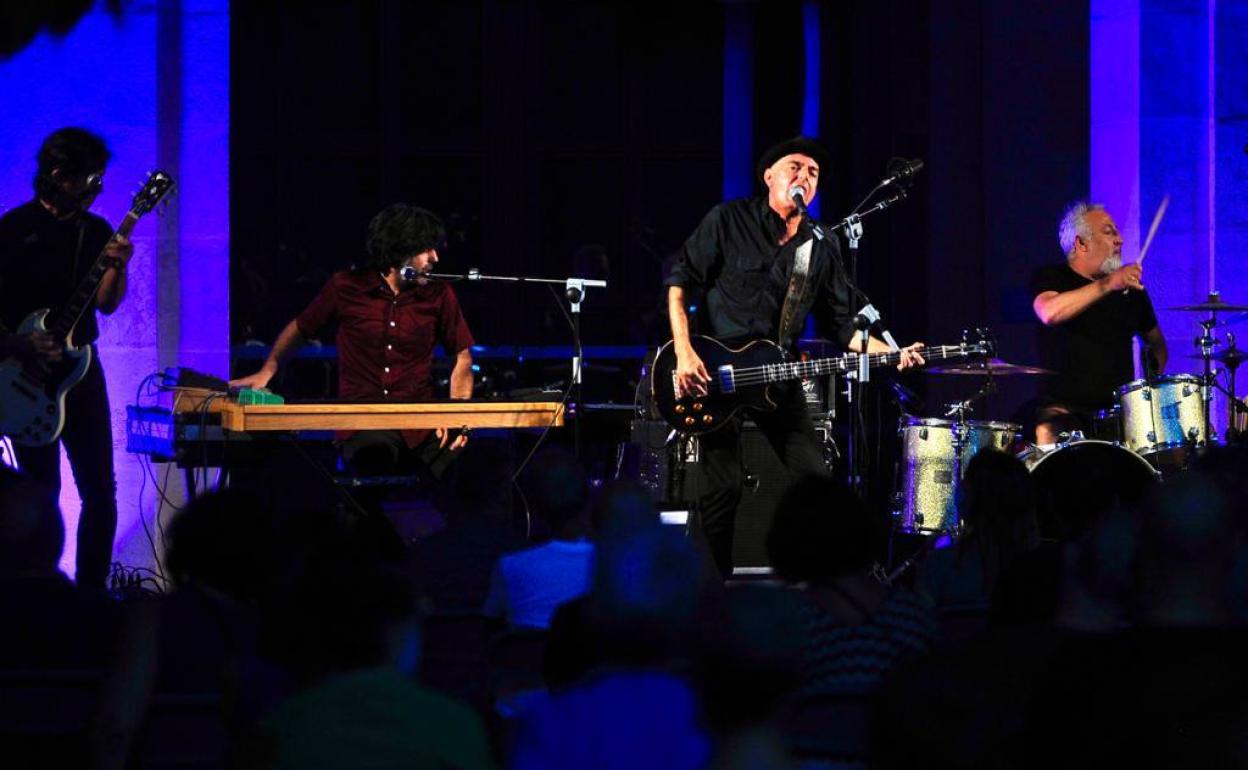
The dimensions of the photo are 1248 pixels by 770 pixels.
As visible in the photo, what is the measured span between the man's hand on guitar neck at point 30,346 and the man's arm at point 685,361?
2.62 m

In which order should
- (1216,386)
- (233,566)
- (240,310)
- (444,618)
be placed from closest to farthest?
(233,566)
(444,618)
(1216,386)
(240,310)

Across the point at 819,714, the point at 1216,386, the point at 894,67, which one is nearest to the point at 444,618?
the point at 819,714

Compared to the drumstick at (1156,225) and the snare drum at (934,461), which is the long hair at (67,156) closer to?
the snare drum at (934,461)

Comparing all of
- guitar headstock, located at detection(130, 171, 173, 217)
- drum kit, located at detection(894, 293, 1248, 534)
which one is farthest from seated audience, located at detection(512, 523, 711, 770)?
drum kit, located at detection(894, 293, 1248, 534)

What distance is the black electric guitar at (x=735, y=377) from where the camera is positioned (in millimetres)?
7824

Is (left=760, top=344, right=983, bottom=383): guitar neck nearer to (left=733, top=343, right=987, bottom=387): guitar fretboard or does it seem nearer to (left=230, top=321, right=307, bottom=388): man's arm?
(left=733, top=343, right=987, bottom=387): guitar fretboard

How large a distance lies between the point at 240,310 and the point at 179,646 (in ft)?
27.3

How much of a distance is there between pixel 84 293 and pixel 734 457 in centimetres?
287

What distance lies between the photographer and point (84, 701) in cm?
379

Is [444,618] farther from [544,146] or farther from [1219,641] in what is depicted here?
[544,146]

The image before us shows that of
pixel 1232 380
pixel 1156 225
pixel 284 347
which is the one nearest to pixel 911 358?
pixel 1232 380

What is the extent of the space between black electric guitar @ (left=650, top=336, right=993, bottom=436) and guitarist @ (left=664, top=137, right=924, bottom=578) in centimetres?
6

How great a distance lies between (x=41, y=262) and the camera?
793 centimetres

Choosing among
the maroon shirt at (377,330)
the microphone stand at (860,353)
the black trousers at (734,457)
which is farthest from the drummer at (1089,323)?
the maroon shirt at (377,330)
